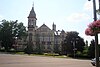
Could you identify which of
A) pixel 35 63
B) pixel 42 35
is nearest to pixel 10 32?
pixel 42 35

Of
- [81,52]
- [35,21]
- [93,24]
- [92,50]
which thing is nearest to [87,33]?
[93,24]

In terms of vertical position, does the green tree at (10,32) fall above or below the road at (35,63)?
above

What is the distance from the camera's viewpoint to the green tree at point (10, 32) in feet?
335

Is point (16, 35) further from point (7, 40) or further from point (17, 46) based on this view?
point (17, 46)

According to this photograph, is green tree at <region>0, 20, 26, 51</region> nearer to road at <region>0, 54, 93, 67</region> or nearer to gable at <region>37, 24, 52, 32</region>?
gable at <region>37, 24, 52, 32</region>

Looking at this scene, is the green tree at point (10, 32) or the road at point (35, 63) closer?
the road at point (35, 63)

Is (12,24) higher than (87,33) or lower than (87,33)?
higher

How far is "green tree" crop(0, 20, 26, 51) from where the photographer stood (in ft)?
335

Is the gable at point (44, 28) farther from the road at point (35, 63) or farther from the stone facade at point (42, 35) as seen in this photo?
the road at point (35, 63)

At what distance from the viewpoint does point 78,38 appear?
299 feet

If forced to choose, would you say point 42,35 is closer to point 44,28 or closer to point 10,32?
point 44,28

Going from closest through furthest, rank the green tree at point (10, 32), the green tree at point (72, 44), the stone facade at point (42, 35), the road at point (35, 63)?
the road at point (35, 63), the green tree at point (72, 44), the green tree at point (10, 32), the stone facade at point (42, 35)

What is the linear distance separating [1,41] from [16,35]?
8.44 metres

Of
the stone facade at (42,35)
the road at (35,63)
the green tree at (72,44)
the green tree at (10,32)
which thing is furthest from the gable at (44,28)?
the road at (35,63)
